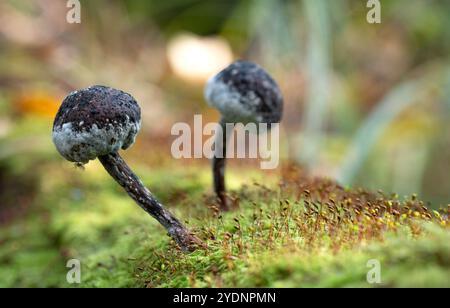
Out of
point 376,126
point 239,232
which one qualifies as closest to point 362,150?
point 376,126

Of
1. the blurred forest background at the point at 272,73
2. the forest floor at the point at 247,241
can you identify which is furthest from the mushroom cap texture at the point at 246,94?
the blurred forest background at the point at 272,73

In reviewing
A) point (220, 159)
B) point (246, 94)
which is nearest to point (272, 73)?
point (220, 159)

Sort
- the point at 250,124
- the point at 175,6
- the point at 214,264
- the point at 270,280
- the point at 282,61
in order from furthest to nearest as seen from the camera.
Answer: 1. the point at 175,6
2. the point at 282,61
3. the point at 250,124
4. the point at 214,264
5. the point at 270,280

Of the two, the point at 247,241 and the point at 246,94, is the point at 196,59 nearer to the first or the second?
the point at 246,94

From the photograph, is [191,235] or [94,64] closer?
[191,235]
